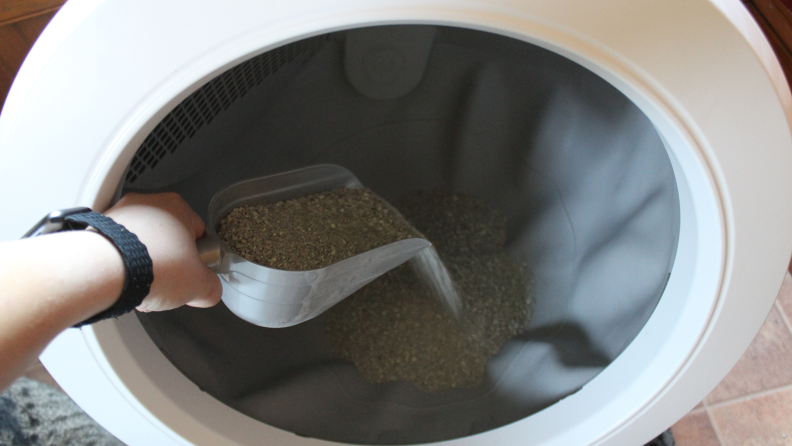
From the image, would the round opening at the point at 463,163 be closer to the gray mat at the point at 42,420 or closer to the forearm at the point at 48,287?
the forearm at the point at 48,287

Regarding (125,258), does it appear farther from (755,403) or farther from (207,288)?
(755,403)

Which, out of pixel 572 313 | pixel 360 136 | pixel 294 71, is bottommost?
pixel 572 313

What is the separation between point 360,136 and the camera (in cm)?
82

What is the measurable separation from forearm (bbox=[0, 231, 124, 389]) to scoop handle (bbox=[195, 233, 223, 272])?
134mm

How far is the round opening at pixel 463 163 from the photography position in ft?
1.84

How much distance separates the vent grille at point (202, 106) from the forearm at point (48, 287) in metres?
0.15

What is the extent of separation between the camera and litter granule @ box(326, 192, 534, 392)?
2.71ft

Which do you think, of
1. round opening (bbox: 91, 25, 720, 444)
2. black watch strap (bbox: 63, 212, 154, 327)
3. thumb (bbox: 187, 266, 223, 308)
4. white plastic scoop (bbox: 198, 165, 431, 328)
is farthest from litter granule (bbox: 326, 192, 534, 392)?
black watch strap (bbox: 63, 212, 154, 327)

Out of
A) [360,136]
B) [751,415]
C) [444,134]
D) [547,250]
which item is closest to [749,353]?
[751,415]

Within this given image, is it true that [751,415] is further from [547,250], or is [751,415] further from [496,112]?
[496,112]

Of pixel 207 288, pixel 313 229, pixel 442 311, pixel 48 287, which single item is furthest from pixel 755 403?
pixel 48 287

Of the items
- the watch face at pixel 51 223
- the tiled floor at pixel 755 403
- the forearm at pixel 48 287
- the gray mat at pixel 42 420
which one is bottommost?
the tiled floor at pixel 755 403

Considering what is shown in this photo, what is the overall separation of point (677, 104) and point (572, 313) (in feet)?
1.38

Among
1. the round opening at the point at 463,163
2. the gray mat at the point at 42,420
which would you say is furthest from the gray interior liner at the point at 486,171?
the gray mat at the point at 42,420
